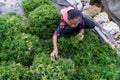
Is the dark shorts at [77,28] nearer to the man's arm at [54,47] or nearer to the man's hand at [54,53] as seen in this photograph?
the man's arm at [54,47]

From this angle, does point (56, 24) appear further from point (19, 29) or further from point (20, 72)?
point (20, 72)

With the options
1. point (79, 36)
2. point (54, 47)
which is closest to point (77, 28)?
point (79, 36)

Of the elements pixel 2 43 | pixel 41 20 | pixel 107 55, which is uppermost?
pixel 41 20

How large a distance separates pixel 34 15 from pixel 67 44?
0.58 metres

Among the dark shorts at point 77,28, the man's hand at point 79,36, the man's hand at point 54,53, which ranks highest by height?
the dark shorts at point 77,28

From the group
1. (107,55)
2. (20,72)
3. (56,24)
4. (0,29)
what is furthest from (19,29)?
(107,55)

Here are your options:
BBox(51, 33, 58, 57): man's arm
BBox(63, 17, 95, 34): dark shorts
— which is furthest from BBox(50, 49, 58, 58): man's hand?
BBox(63, 17, 95, 34): dark shorts

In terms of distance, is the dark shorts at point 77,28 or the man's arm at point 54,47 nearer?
the man's arm at point 54,47

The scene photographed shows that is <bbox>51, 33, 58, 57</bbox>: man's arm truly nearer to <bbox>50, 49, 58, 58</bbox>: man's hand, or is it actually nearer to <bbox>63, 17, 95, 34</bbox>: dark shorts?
<bbox>50, 49, 58, 58</bbox>: man's hand

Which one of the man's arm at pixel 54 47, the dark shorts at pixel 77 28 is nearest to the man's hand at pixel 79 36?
the dark shorts at pixel 77 28

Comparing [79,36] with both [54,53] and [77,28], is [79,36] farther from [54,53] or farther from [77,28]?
[54,53]

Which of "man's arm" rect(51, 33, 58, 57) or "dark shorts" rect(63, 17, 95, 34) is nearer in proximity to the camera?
"man's arm" rect(51, 33, 58, 57)

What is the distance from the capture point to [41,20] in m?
3.77

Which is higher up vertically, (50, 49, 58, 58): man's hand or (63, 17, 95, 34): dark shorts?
(63, 17, 95, 34): dark shorts
